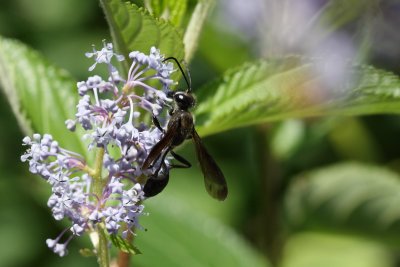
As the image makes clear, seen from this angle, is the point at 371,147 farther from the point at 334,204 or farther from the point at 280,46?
the point at 280,46

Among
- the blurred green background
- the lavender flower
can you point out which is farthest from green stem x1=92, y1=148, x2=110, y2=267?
the blurred green background

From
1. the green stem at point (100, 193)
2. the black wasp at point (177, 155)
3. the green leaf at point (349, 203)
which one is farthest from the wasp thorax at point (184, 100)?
the green leaf at point (349, 203)

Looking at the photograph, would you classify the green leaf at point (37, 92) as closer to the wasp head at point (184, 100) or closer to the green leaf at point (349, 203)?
the wasp head at point (184, 100)

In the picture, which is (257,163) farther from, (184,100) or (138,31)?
(138,31)

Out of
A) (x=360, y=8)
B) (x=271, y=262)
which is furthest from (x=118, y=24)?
(x=271, y=262)

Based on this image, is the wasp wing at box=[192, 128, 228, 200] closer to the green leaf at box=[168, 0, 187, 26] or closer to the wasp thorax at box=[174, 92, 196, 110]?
the wasp thorax at box=[174, 92, 196, 110]
